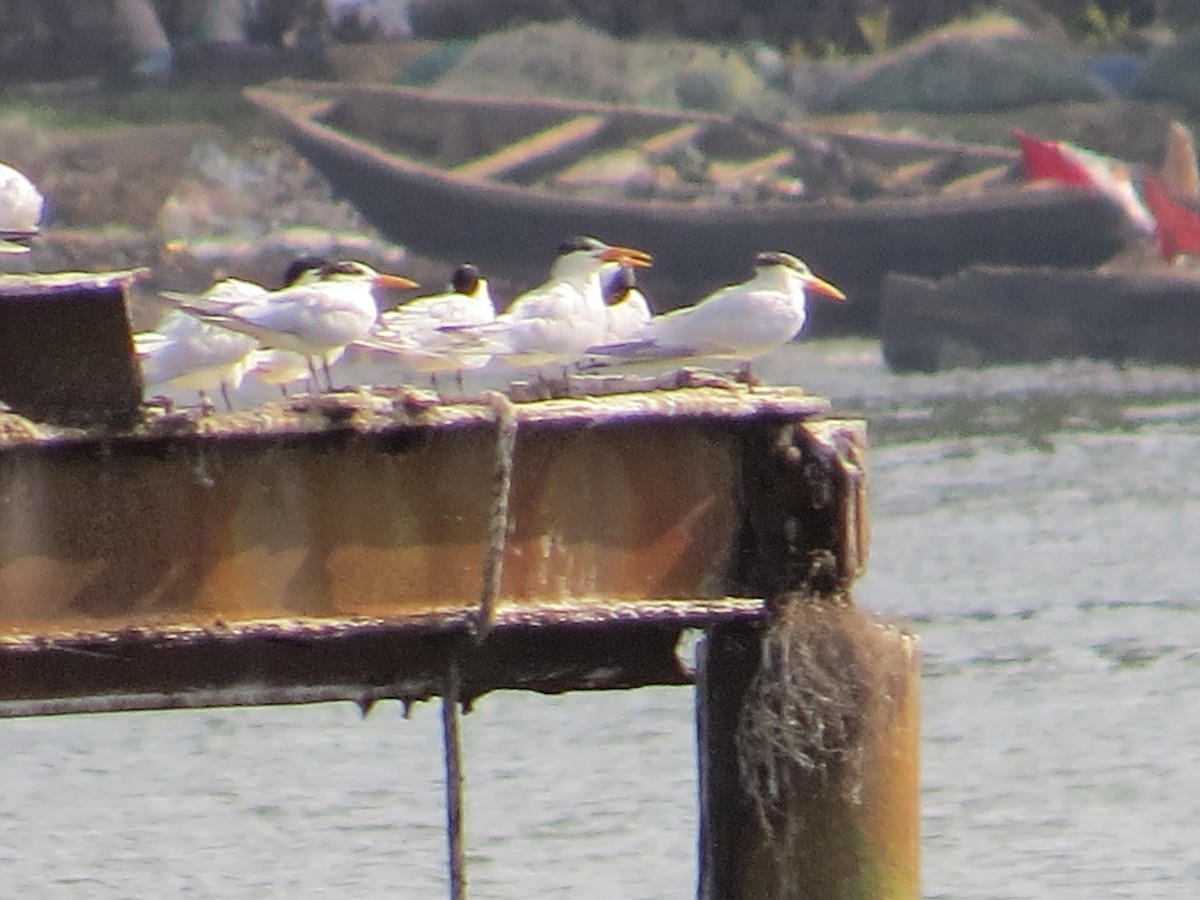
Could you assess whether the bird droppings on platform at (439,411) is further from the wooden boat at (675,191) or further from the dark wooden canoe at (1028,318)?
the wooden boat at (675,191)

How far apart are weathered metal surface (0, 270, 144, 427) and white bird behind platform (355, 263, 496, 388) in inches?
128

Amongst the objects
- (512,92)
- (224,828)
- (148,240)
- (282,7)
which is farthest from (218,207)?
(224,828)

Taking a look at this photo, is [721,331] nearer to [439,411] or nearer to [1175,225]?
[439,411]

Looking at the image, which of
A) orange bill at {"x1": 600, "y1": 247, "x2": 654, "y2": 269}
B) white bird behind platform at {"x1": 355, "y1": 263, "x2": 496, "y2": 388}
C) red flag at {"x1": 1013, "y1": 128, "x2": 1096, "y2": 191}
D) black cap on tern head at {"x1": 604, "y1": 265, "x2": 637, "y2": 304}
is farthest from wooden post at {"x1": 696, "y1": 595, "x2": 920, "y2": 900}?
red flag at {"x1": 1013, "y1": 128, "x2": 1096, "y2": 191}

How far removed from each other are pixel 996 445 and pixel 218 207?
15.8m

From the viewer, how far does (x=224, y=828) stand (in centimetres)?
1327

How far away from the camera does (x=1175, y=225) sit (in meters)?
33.0

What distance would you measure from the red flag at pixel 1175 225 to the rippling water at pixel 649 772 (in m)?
13.2

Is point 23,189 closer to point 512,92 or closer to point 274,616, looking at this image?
point 274,616

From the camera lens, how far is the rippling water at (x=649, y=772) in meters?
12.4

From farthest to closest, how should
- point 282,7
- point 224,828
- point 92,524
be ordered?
point 282,7 → point 224,828 → point 92,524

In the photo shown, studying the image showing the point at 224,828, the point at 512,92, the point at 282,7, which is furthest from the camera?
the point at 282,7

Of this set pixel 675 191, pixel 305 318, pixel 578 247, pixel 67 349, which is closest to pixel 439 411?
pixel 67 349

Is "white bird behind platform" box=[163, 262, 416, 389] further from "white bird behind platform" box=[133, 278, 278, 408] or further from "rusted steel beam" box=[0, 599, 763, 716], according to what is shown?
"rusted steel beam" box=[0, 599, 763, 716]
